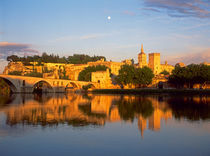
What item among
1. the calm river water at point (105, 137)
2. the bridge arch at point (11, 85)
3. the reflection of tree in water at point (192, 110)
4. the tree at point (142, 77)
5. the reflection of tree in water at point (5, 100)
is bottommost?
the reflection of tree in water at point (5, 100)

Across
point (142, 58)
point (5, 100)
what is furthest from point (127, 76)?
point (142, 58)

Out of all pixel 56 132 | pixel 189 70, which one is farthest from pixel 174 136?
pixel 189 70

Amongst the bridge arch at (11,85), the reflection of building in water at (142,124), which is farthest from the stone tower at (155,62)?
the reflection of building in water at (142,124)

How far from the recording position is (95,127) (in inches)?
552

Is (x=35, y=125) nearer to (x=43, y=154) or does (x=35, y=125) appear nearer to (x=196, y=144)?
(x=43, y=154)

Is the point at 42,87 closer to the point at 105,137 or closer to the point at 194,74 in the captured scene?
the point at 194,74

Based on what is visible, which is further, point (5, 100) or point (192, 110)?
point (5, 100)

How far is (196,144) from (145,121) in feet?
17.8

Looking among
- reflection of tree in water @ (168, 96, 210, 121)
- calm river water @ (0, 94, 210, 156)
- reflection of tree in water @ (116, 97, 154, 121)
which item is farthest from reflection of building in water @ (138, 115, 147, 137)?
reflection of tree in water @ (168, 96, 210, 121)

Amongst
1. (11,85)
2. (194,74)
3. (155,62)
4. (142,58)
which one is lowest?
(11,85)

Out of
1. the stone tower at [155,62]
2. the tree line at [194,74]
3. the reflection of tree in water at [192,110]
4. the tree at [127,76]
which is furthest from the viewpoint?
the stone tower at [155,62]

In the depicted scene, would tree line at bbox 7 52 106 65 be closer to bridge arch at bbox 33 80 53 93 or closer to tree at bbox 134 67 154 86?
bridge arch at bbox 33 80 53 93

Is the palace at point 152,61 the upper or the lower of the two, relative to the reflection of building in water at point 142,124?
upper

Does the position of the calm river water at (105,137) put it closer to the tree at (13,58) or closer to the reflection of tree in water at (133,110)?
the reflection of tree in water at (133,110)
